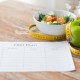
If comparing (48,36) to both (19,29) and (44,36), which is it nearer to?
(44,36)

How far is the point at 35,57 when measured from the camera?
0.80 meters

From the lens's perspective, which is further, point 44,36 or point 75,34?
point 44,36

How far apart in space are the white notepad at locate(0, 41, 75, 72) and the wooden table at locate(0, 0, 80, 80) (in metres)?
0.03

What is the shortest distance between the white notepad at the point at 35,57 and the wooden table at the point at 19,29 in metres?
0.03

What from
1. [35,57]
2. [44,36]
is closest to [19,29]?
[44,36]

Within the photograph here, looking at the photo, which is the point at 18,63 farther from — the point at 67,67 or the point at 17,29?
the point at 17,29

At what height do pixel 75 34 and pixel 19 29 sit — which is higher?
pixel 75 34

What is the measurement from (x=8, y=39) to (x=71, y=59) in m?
0.30

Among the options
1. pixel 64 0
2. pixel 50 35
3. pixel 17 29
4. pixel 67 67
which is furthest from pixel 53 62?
pixel 64 0

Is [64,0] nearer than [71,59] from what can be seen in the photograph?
A: No

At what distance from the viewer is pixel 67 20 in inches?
38.4

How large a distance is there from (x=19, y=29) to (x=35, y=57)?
0.28 meters

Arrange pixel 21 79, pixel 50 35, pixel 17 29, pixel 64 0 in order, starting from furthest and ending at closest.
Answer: pixel 64 0 < pixel 17 29 < pixel 50 35 < pixel 21 79

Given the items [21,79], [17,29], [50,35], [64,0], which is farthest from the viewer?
[64,0]
